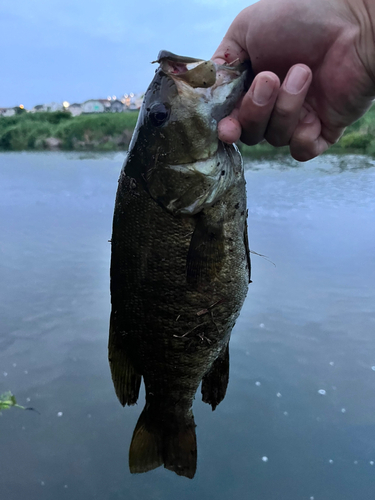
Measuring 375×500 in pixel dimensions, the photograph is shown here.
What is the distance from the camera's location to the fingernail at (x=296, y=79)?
1.32 m

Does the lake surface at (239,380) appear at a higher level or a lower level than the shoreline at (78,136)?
lower

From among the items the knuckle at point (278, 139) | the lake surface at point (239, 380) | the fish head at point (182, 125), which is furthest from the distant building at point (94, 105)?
the fish head at point (182, 125)

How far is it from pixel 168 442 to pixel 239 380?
1.38 metres

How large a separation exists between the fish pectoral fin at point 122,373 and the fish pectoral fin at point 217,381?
31 cm

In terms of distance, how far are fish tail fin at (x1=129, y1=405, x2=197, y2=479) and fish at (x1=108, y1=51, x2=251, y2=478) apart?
22 cm

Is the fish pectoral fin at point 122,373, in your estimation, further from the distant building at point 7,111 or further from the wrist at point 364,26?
the distant building at point 7,111

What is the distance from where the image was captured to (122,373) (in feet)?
5.15

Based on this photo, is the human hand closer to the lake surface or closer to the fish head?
the fish head

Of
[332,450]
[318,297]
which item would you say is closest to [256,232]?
[318,297]

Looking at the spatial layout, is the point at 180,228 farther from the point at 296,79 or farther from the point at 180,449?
the point at 180,449

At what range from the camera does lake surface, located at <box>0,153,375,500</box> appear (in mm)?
2213

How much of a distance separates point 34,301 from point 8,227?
2.87m

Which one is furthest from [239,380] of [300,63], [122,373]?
[300,63]

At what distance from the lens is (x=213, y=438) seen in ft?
8.11
